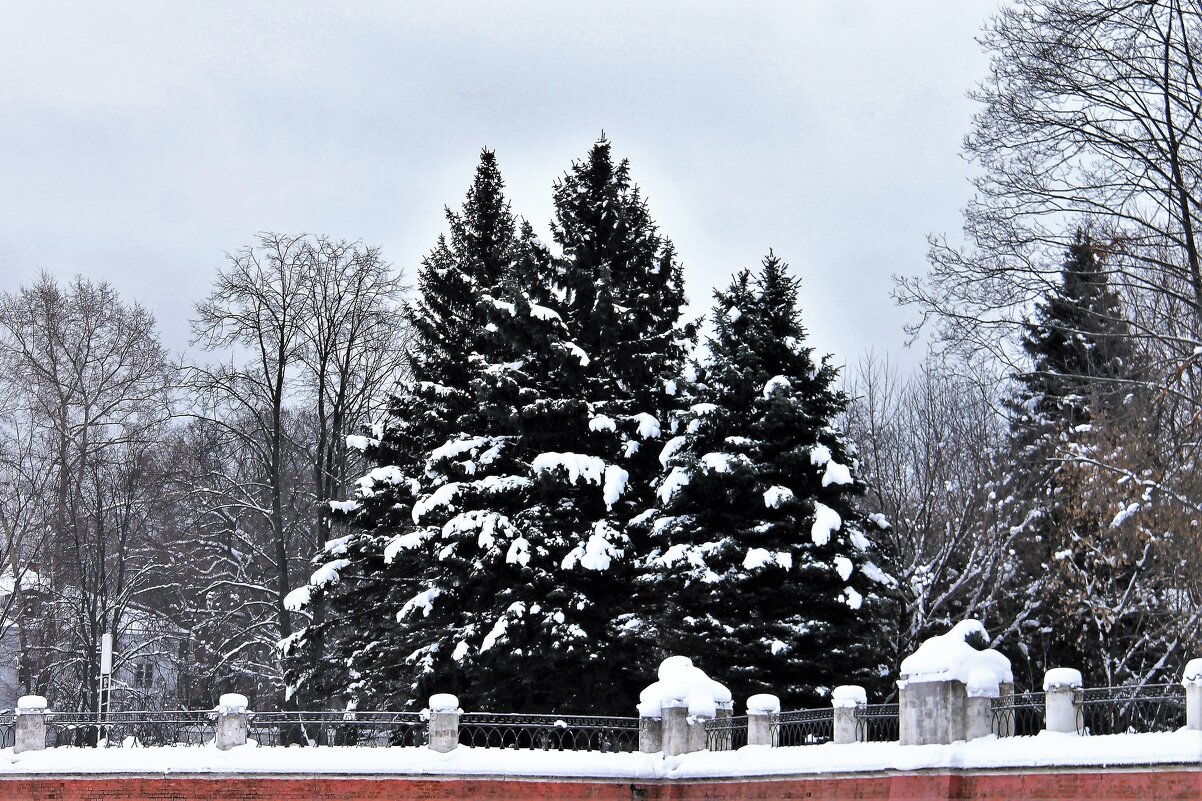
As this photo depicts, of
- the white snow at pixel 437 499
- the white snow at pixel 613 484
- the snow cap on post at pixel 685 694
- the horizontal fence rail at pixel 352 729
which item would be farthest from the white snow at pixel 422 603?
the snow cap on post at pixel 685 694

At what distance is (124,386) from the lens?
39438 millimetres

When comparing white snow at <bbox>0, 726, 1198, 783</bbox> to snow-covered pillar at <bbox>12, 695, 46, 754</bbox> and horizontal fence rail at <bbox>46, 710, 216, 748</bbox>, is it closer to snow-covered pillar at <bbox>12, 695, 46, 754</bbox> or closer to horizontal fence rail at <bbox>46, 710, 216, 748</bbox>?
snow-covered pillar at <bbox>12, 695, 46, 754</bbox>

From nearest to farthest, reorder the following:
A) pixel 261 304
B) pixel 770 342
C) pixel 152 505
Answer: pixel 770 342
pixel 261 304
pixel 152 505

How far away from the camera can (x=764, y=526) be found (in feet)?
82.8

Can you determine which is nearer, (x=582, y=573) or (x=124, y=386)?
(x=582, y=573)

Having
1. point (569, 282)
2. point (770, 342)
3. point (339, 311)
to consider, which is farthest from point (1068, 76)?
point (339, 311)

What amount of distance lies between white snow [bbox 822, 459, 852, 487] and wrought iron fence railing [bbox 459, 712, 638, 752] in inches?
212

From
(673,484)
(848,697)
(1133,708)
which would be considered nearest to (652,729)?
(848,697)

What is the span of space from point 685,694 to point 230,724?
6740mm

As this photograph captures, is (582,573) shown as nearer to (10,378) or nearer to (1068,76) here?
(1068,76)

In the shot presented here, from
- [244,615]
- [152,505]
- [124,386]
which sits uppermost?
[124,386]

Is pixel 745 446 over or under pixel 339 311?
under

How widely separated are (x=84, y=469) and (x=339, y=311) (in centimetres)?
978

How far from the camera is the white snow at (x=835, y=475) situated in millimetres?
25328
